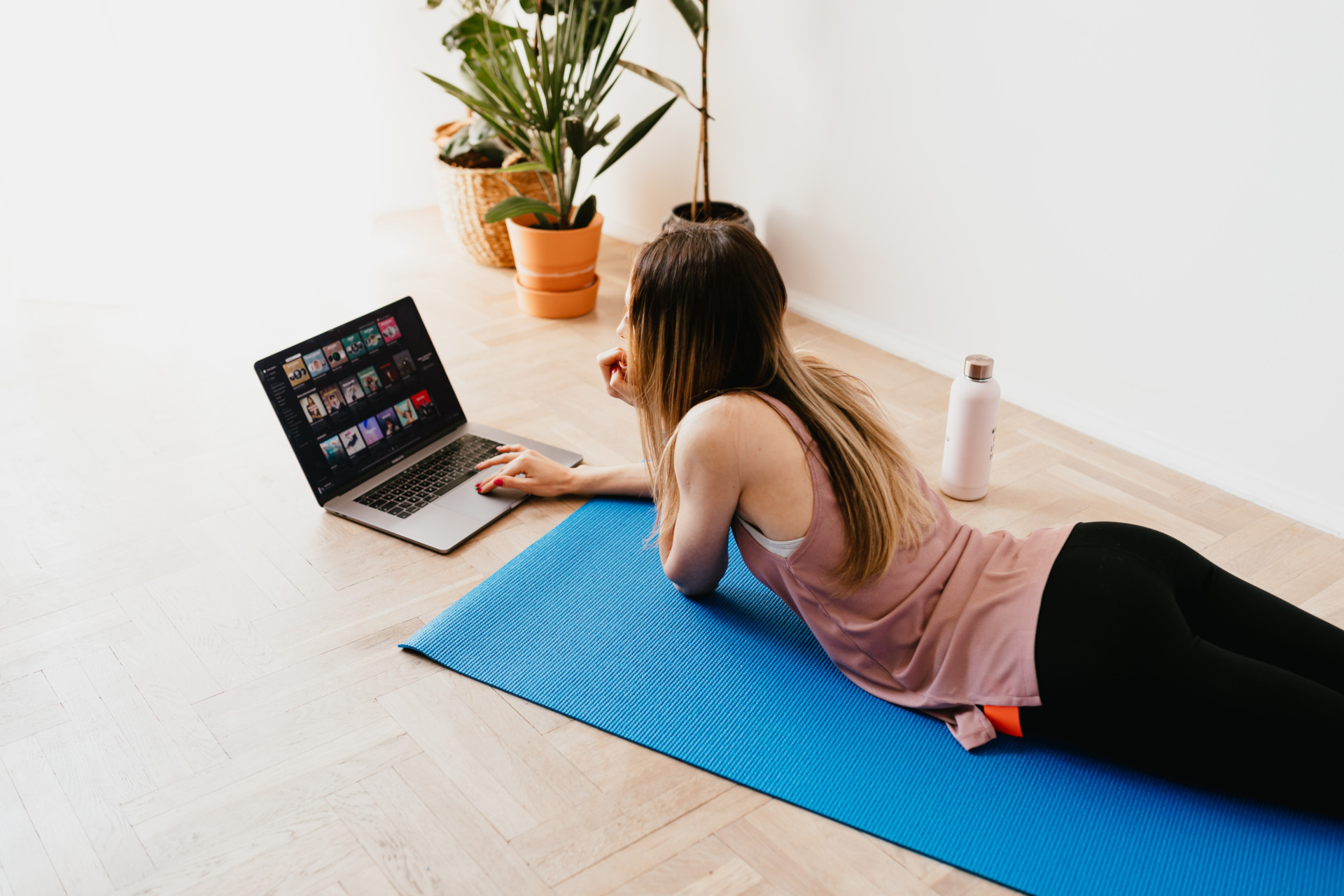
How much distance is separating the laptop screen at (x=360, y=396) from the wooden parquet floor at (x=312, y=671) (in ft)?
0.46

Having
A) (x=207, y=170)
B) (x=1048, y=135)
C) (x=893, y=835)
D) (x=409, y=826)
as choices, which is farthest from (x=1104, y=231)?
(x=207, y=170)

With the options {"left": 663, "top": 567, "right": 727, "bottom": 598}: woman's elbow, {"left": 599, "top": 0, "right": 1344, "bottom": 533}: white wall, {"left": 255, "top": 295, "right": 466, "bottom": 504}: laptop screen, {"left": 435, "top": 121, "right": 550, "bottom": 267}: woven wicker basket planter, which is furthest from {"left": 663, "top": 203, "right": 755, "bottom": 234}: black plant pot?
{"left": 663, "top": 567, "right": 727, "bottom": 598}: woman's elbow

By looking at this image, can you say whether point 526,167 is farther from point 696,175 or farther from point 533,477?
point 533,477

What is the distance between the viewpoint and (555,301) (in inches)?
113

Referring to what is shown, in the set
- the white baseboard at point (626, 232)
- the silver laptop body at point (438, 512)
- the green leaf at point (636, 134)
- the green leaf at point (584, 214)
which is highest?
the green leaf at point (636, 134)

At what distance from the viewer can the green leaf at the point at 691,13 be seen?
2.67 metres

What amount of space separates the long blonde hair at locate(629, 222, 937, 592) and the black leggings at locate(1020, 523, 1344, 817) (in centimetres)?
23

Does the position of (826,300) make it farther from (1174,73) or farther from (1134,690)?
(1134,690)

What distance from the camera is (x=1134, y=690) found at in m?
1.14

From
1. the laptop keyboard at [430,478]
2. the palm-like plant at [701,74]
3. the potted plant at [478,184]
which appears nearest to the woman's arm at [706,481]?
the laptop keyboard at [430,478]

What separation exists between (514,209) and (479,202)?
1.44 feet

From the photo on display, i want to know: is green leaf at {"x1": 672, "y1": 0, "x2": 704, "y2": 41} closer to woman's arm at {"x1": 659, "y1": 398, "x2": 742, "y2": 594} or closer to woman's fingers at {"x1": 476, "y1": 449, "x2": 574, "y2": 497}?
woman's fingers at {"x1": 476, "y1": 449, "x2": 574, "y2": 497}

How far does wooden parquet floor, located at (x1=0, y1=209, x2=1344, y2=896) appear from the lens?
47.8 inches

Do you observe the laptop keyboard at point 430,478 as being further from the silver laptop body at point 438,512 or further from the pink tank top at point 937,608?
the pink tank top at point 937,608
